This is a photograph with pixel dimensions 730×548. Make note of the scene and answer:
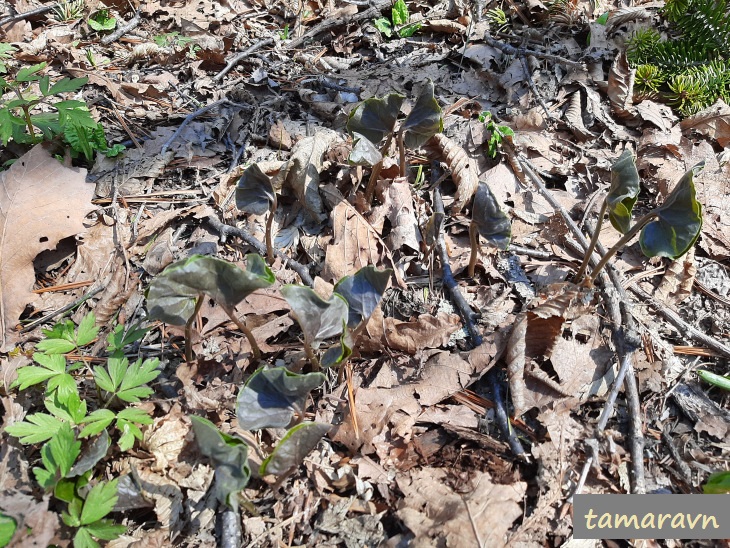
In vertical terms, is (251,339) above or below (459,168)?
below

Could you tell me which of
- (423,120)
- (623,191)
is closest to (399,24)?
(423,120)

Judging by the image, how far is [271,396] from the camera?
75.3 inches

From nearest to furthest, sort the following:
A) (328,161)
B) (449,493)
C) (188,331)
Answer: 1. (449,493)
2. (188,331)
3. (328,161)

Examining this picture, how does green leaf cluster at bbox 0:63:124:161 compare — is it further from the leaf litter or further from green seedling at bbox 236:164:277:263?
green seedling at bbox 236:164:277:263

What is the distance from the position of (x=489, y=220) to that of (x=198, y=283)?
1369mm

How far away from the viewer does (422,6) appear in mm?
4422

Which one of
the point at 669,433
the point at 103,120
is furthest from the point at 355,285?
the point at 103,120

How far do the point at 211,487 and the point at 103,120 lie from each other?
284cm

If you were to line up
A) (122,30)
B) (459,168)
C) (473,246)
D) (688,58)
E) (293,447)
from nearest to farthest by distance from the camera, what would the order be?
(293,447) < (473,246) < (459,168) < (688,58) < (122,30)

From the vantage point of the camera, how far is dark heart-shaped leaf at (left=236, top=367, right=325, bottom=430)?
1.85m

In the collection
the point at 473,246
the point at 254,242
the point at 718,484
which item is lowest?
the point at 718,484

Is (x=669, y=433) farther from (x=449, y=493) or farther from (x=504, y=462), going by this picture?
(x=449, y=493)

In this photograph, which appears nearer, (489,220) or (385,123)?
(489,220)

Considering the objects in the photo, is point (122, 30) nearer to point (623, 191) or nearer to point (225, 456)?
point (225, 456)
